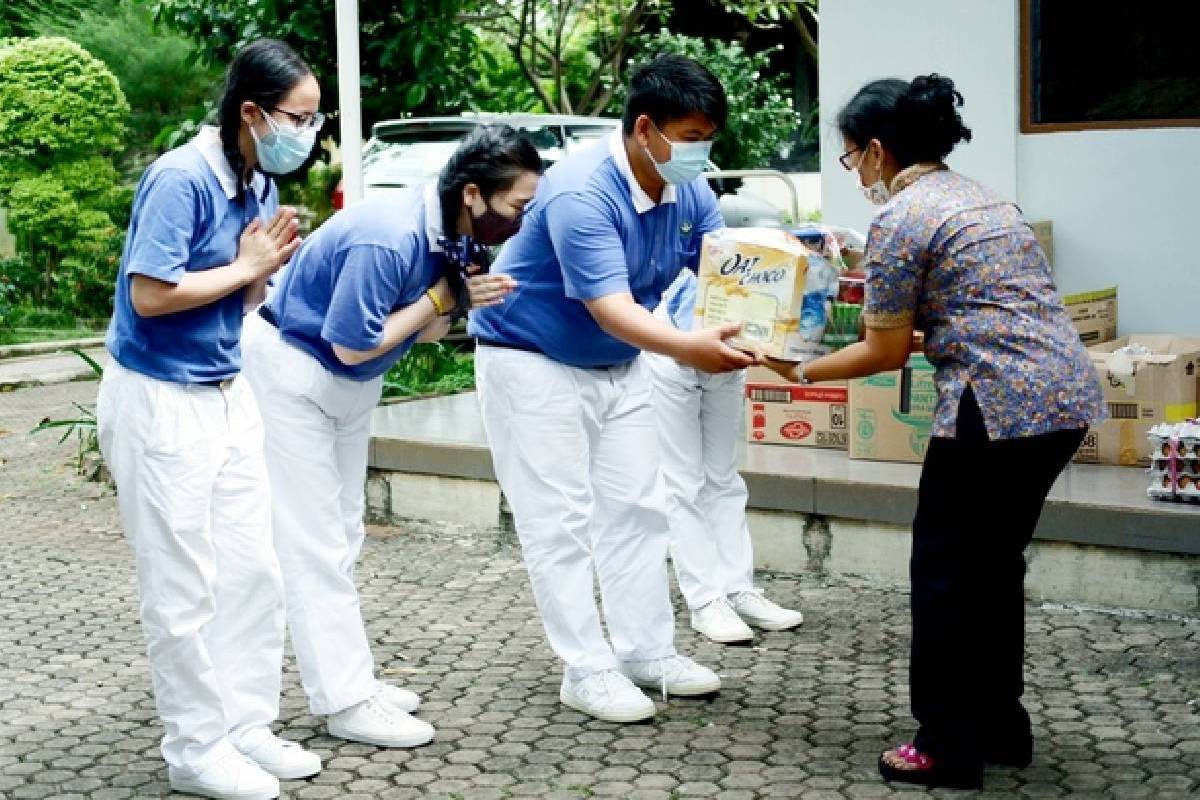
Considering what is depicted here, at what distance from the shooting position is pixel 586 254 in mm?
4527

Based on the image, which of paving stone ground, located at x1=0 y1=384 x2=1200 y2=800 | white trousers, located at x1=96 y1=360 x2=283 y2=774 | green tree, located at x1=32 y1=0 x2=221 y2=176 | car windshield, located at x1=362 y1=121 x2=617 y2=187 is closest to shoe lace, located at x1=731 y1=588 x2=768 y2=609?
paving stone ground, located at x1=0 y1=384 x2=1200 y2=800

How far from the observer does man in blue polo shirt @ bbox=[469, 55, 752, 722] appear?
15.0 ft

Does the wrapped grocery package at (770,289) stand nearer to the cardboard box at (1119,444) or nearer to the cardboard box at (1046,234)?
the cardboard box at (1119,444)

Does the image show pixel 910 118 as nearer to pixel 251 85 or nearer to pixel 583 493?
pixel 583 493

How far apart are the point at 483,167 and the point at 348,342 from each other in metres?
0.56

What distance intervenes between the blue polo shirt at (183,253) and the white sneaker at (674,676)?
5.07 ft

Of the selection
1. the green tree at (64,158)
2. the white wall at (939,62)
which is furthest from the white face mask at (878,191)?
the green tree at (64,158)

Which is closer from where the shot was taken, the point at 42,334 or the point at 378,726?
the point at 378,726

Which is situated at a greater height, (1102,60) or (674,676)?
(1102,60)

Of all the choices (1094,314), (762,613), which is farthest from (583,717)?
(1094,314)

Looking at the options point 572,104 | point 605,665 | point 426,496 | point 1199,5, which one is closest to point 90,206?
point 572,104

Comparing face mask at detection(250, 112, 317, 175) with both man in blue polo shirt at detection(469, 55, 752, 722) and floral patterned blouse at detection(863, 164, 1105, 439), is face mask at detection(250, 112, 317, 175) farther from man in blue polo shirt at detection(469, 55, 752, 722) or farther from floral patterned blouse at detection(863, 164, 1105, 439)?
floral patterned blouse at detection(863, 164, 1105, 439)

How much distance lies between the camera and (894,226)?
402cm

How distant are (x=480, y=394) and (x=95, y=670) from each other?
5.10ft
